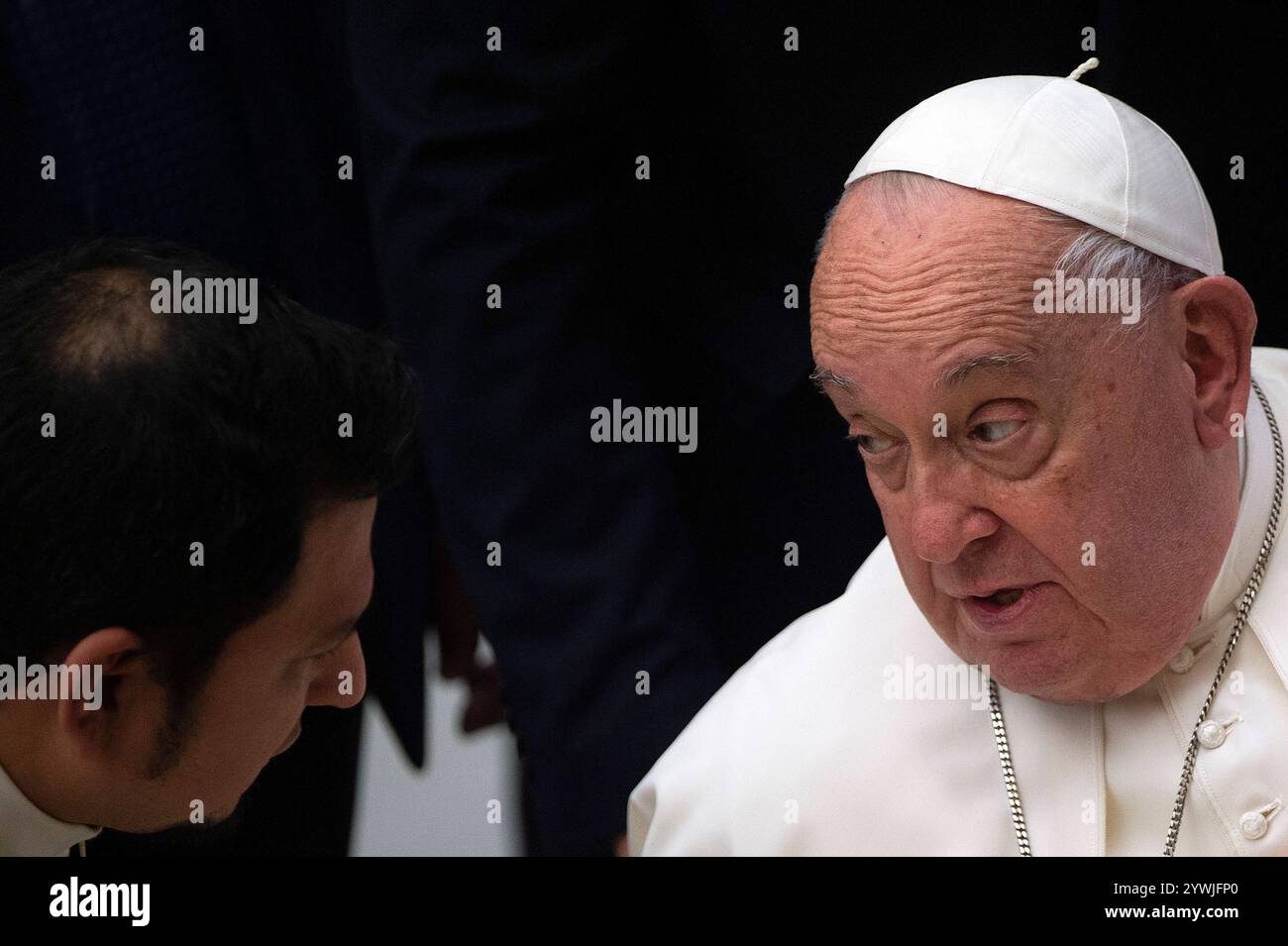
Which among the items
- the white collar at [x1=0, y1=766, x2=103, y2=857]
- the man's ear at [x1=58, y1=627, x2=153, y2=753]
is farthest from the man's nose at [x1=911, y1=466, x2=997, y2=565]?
the white collar at [x1=0, y1=766, x2=103, y2=857]

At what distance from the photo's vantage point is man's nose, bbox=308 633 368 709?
2523mm

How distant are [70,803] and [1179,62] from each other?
1.63 metres

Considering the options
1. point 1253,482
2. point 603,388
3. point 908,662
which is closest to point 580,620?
point 603,388

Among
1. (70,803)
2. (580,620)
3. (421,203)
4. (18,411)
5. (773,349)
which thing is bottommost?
(70,803)

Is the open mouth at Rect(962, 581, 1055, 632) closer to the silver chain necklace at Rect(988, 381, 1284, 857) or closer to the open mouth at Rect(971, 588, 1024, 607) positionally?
the open mouth at Rect(971, 588, 1024, 607)

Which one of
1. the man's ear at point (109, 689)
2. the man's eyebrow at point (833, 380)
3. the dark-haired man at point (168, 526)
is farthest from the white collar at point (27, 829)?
the man's eyebrow at point (833, 380)

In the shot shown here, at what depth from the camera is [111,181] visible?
10.3 feet

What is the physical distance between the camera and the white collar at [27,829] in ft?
7.72

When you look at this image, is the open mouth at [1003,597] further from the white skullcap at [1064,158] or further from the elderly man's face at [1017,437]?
the white skullcap at [1064,158]

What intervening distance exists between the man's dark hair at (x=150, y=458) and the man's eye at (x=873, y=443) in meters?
0.59

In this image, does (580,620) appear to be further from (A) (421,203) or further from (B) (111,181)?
(B) (111,181)

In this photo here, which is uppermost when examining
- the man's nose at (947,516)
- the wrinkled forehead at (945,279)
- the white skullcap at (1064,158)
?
the white skullcap at (1064,158)

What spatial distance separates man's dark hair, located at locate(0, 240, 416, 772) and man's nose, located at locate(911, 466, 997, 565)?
67 centimetres

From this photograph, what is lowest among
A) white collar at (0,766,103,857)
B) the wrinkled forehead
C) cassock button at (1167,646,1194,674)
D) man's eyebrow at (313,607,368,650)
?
white collar at (0,766,103,857)
